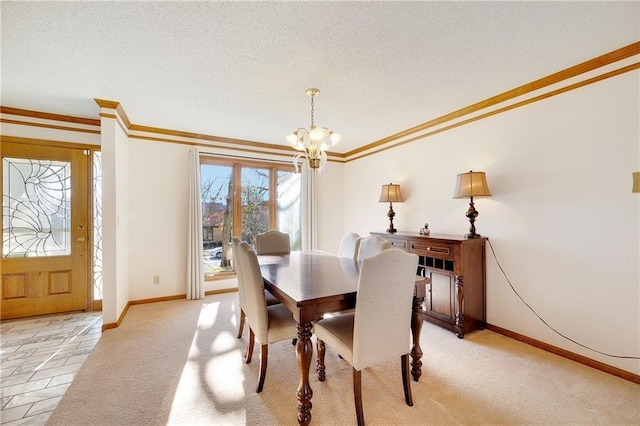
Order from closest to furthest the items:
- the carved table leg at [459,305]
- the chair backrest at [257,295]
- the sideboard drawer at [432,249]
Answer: the chair backrest at [257,295]
the carved table leg at [459,305]
the sideboard drawer at [432,249]

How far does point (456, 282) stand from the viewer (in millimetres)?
2797

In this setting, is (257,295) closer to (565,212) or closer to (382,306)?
(382,306)

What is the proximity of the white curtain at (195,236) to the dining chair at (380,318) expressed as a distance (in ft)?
9.42

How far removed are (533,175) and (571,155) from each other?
0.31m

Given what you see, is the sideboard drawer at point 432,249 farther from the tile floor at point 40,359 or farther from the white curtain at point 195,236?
the tile floor at point 40,359

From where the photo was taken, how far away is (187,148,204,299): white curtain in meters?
3.98

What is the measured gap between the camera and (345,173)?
18.0 ft

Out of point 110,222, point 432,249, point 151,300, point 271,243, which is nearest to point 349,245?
point 432,249

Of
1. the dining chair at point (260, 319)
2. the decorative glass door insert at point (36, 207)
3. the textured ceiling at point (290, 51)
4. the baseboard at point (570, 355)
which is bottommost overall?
the baseboard at point (570, 355)

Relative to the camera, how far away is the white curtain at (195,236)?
13.0 feet

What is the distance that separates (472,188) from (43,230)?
16.5 feet

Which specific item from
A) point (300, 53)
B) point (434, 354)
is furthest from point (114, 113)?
point (434, 354)

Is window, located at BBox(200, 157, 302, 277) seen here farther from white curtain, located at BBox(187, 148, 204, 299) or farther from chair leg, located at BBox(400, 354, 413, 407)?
chair leg, located at BBox(400, 354, 413, 407)

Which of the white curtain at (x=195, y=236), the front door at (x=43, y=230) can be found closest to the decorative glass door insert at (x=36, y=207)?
the front door at (x=43, y=230)
